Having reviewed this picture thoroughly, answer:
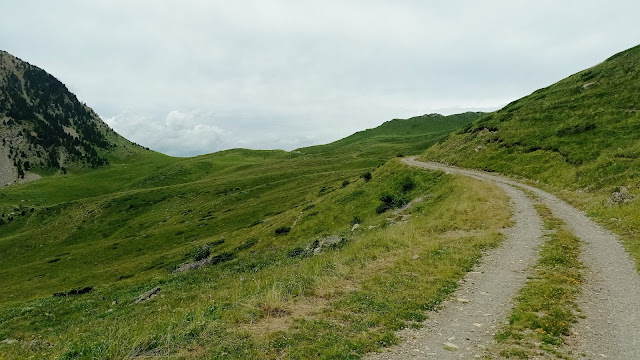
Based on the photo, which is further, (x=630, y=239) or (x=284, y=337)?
(x=630, y=239)

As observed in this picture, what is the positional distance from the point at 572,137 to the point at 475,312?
53.8m

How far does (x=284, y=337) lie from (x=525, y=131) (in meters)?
67.2

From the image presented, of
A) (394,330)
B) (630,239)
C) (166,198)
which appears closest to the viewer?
(394,330)

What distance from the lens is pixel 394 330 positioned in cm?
1112

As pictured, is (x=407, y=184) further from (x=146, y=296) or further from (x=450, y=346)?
(x=450, y=346)

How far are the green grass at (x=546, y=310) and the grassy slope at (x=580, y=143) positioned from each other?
3.98 m

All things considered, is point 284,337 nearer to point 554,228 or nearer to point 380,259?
point 380,259

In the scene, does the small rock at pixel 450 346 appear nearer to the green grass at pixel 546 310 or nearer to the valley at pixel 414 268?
the valley at pixel 414 268

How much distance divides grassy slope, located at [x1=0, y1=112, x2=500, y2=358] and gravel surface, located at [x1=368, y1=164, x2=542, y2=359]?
0.78 m

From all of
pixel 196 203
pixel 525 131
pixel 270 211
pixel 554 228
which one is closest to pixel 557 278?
pixel 554 228

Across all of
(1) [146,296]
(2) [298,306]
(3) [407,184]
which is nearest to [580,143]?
(3) [407,184]

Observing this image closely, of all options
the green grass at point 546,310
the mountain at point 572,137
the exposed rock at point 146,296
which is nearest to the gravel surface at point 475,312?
the green grass at point 546,310

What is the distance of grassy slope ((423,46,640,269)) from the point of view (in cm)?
3206

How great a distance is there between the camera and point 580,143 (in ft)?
163
